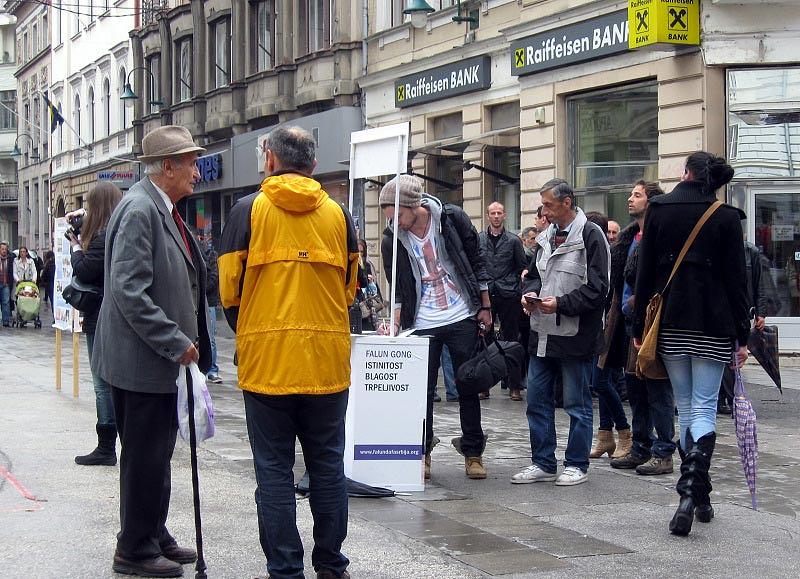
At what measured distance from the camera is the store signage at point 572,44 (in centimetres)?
1786

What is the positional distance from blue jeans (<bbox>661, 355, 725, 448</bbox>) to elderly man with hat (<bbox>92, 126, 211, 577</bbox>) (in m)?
2.59

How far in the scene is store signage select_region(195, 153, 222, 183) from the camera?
111 ft

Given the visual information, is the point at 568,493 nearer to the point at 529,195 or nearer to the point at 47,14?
the point at 529,195

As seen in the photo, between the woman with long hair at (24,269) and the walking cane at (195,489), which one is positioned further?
the woman with long hair at (24,269)

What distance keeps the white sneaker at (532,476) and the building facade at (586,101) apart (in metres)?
9.41

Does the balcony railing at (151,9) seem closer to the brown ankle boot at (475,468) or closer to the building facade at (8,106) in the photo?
the building facade at (8,106)

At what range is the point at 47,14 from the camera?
185ft

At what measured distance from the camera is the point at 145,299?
540cm

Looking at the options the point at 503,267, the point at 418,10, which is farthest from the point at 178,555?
the point at 418,10

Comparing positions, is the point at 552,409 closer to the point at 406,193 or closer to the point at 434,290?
the point at 434,290

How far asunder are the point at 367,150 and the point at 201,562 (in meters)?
3.56

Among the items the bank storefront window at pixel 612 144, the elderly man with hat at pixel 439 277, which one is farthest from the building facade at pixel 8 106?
the elderly man with hat at pixel 439 277

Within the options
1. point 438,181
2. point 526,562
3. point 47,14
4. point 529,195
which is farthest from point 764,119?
point 47,14

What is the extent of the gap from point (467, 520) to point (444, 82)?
16.7 meters
